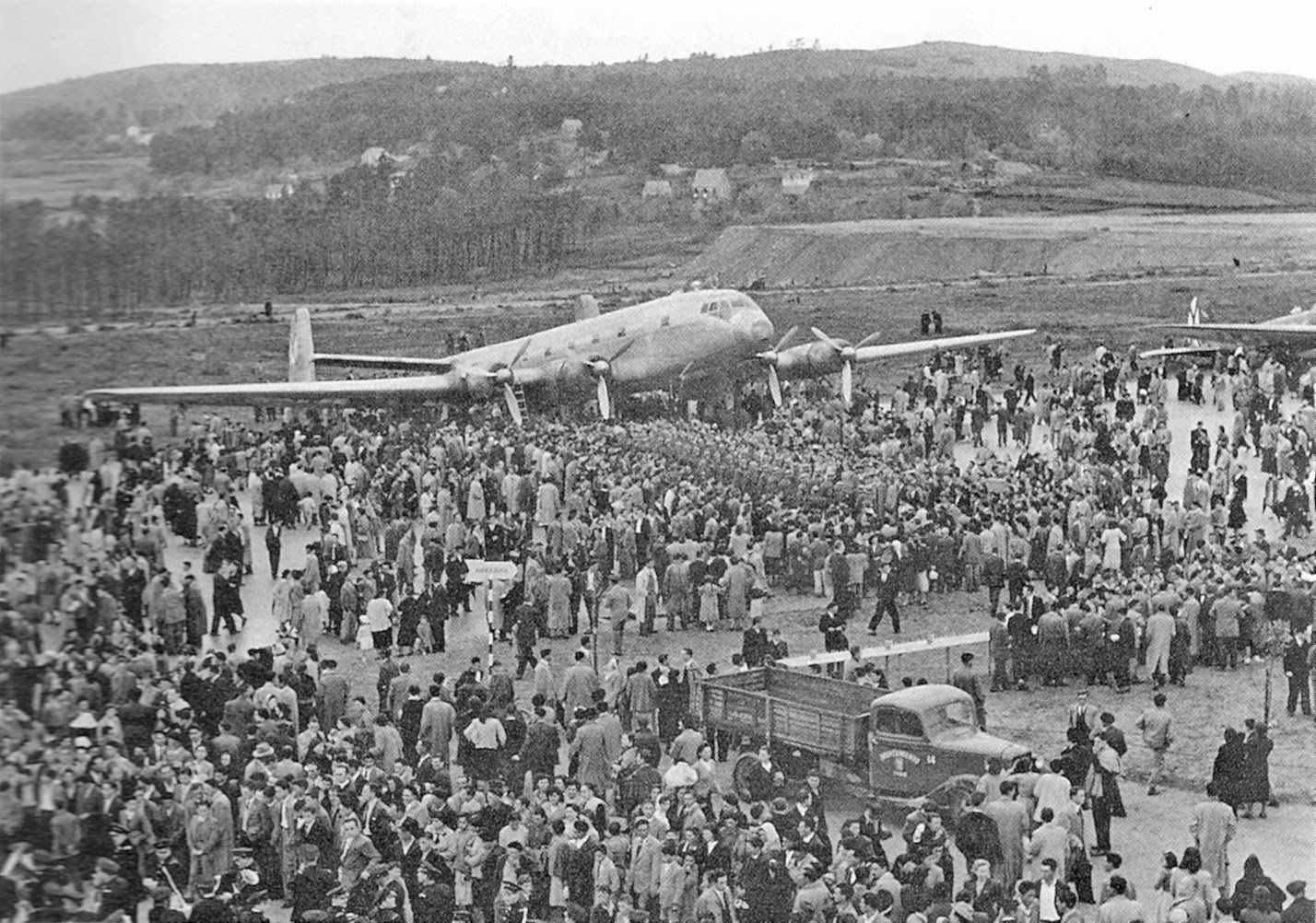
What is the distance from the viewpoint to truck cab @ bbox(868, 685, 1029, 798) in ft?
48.9

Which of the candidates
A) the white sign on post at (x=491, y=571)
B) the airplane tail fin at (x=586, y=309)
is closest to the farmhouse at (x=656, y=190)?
the airplane tail fin at (x=586, y=309)

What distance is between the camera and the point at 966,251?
206ft

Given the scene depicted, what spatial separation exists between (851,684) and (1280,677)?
24.7 feet

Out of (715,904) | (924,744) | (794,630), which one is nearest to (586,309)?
(794,630)

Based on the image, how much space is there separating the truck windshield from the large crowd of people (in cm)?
95

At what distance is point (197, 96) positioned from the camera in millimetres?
18891

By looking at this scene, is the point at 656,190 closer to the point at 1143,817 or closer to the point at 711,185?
the point at 711,185

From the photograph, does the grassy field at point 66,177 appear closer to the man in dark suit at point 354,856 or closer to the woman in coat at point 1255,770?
the man in dark suit at point 354,856

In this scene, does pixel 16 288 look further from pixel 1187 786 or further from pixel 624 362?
pixel 624 362

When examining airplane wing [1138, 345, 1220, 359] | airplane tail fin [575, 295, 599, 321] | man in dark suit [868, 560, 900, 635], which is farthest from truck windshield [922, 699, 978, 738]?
airplane wing [1138, 345, 1220, 359]

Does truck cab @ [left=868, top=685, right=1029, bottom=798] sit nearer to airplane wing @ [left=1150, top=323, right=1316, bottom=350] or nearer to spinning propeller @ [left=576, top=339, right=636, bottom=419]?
spinning propeller @ [left=576, top=339, right=636, bottom=419]

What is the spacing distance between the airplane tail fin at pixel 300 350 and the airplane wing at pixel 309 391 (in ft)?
10.6

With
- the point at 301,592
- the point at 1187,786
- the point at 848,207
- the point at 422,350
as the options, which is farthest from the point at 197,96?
the point at 848,207

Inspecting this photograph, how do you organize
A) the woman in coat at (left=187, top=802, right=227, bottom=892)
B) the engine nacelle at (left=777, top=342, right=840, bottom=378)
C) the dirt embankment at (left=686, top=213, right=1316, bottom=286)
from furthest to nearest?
the dirt embankment at (left=686, top=213, right=1316, bottom=286) → the engine nacelle at (left=777, top=342, right=840, bottom=378) → the woman in coat at (left=187, top=802, right=227, bottom=892)
